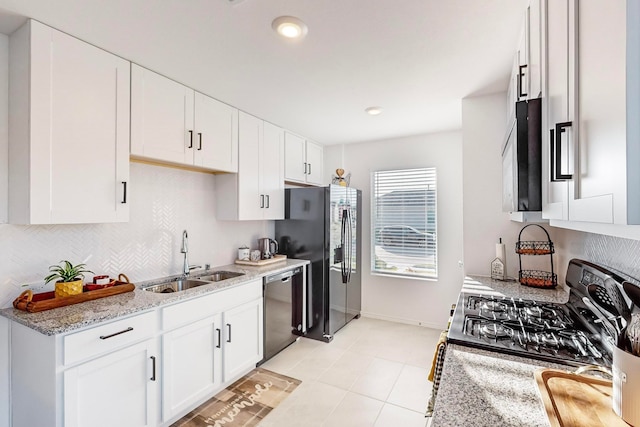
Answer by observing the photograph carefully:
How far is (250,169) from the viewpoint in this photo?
3035 mm

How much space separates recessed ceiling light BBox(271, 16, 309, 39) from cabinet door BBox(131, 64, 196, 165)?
1.06 metres

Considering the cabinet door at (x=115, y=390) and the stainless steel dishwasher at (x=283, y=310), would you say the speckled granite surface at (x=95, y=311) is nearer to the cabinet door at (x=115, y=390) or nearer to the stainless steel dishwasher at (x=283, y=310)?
the cabinet door at (x=115, y=390)

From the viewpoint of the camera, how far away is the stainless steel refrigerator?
3348 millimetres

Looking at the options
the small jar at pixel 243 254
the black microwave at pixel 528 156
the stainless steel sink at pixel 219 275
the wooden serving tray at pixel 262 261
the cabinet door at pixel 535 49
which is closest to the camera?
the black microwave at pixel 528 156

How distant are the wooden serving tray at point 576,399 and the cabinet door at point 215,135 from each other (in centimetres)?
249

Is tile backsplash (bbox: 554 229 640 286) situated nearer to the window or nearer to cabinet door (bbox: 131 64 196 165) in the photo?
the window

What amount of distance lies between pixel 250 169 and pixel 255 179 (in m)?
0.12

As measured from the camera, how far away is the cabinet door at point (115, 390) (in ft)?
4.94

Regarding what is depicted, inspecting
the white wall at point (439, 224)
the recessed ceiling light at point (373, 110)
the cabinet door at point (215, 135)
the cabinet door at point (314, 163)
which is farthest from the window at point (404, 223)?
the cabinet door at point (215, 135)

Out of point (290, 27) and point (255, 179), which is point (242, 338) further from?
point (290, 27)

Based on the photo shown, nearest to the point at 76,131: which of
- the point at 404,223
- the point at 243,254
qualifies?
the point at 243,254

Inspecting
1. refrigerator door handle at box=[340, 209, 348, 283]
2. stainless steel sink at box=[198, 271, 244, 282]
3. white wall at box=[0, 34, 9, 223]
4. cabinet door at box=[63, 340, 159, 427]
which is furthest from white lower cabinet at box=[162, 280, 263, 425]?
refrigerator door handle at box=[340, 209, 348, 283]

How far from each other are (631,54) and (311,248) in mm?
3042

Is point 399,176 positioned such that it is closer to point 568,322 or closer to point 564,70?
point 568,322
